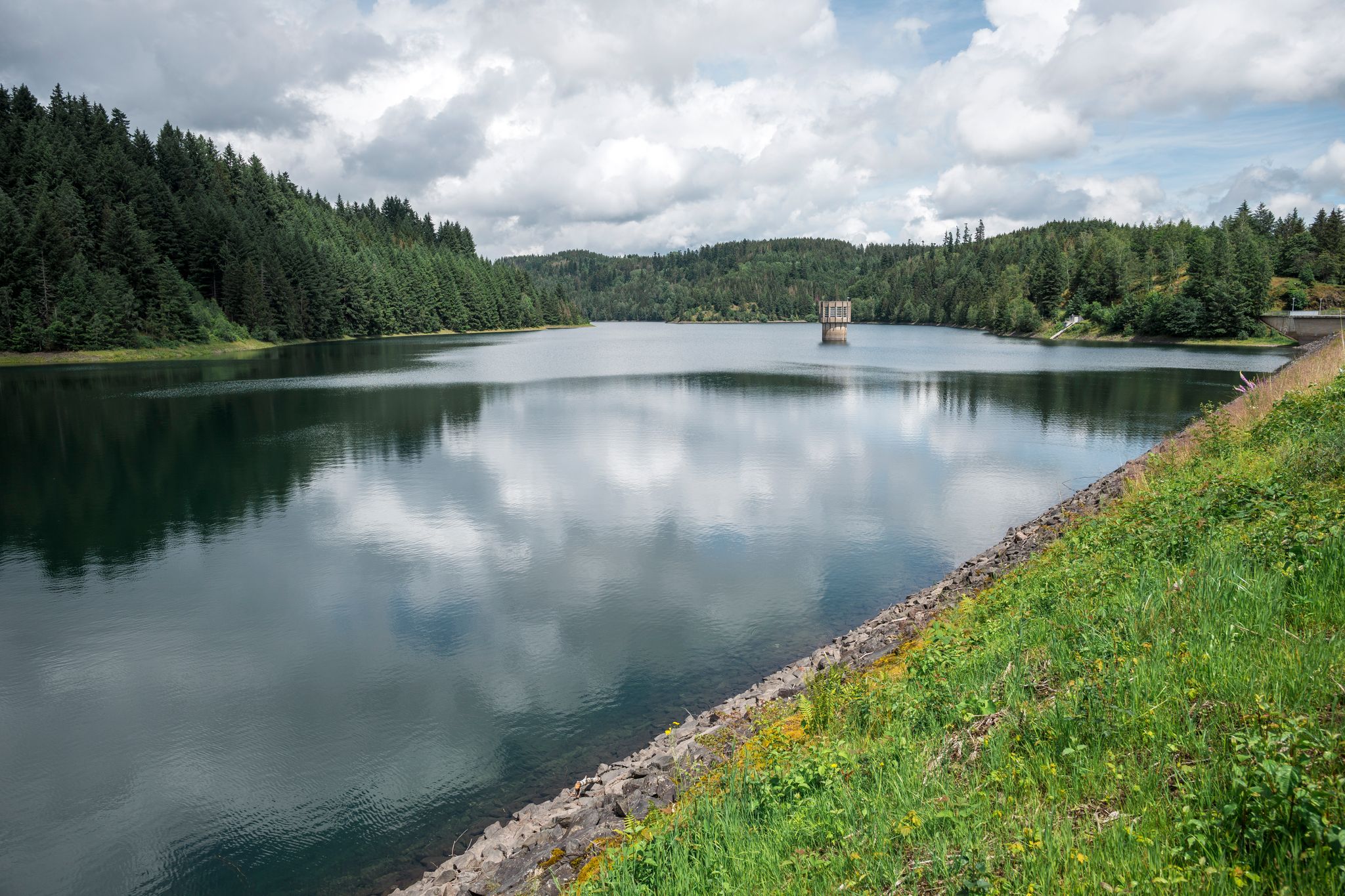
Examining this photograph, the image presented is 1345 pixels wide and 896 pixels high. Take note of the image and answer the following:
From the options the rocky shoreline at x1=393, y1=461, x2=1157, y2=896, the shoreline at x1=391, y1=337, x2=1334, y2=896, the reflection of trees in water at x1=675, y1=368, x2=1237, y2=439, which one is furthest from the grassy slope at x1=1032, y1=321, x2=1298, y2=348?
the rocky shoreline at x1=393, y1=461, x2=1157, y2=896

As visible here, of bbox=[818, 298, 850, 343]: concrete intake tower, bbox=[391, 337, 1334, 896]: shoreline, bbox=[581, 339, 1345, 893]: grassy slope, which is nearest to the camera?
bbox=[581, 339, 1345, 893]: grassy slope

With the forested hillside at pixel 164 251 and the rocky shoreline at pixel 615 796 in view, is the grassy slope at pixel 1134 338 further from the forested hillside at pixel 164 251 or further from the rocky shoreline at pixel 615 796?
the forested hillside at pixel 164 251

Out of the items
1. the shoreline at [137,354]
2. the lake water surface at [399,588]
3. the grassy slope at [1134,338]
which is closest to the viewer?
the lake water surface at [399,588]

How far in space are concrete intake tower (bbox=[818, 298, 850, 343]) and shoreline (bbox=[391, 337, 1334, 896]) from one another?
121917mm

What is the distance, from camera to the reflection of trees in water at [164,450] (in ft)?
75.0

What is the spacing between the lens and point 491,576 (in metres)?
18.4

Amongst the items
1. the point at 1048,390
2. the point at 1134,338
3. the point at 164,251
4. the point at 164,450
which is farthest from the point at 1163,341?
the point at 164,251

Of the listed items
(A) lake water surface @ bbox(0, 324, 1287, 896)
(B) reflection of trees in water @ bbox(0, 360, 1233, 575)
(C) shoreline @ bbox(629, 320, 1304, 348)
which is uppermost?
(C) shoreline @ bbox(629, 320, 1304, 348)

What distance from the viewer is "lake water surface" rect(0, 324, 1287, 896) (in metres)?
10.1

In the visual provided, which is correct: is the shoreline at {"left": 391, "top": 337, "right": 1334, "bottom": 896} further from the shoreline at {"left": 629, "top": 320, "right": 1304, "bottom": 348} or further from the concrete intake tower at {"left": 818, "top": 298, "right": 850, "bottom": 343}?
the concrete intake tower at {"left": 818, "top": 298, "right": 850, "bottom": 343}

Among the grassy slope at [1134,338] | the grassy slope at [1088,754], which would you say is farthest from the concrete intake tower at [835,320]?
the grassy slope at [1088,754]

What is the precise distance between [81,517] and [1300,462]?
3133 cm

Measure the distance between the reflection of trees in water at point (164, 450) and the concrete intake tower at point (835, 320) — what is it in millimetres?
89084

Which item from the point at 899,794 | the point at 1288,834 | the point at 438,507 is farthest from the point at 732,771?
the point at 438,507
